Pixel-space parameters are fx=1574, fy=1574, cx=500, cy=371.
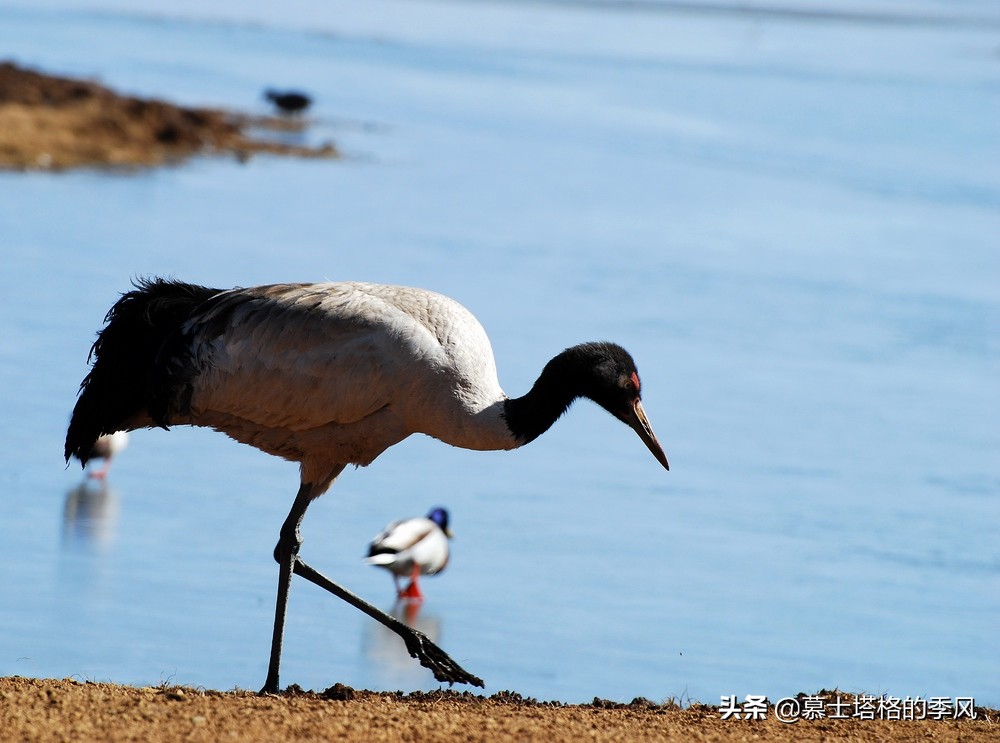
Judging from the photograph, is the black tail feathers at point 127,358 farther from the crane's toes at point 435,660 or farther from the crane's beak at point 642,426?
the crane's beak at point 642,426

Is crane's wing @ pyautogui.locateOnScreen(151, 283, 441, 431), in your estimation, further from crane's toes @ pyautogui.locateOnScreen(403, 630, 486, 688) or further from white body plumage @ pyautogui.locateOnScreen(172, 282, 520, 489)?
crane's toes @ pyautogui.locateOnScreen(403, 630, 486, 688)

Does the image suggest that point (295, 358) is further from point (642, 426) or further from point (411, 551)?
point (411, 551)

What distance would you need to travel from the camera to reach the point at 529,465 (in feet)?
34.5

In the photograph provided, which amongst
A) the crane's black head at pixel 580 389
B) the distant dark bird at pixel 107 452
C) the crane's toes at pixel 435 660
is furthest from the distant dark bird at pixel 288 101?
the crane's toes at pixel 435 660

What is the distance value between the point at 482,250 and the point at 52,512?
345 inches

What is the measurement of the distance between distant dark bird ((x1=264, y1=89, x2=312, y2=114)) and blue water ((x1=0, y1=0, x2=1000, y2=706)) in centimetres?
82

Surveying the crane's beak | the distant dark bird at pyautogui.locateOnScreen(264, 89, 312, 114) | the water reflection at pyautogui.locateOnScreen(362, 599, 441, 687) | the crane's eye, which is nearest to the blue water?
the water reflection at pyautogui.locateOnScreen(362, 599, 441, 687)

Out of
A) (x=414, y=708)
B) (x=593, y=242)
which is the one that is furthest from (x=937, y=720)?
(x=593, y=242)

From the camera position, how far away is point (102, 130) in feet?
75.0

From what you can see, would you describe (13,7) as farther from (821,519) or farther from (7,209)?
(821,519)

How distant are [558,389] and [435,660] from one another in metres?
1.20

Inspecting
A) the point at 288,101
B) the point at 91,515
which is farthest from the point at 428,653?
the point at 288,101

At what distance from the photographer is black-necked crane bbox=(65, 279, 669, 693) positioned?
604 centimetres

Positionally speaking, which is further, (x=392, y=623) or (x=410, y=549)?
(x=410, y=549)
